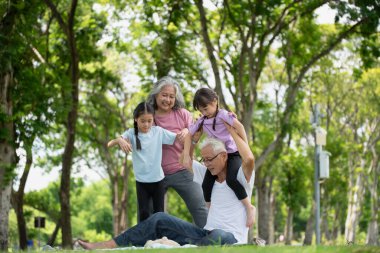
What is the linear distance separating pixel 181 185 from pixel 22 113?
11.6m

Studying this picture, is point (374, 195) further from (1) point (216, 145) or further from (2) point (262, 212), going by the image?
(1) point (216, 145)

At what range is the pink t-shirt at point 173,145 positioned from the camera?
958cm

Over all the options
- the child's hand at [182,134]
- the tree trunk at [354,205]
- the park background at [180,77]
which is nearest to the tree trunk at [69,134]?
the park background at [180,77]

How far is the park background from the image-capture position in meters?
20.6

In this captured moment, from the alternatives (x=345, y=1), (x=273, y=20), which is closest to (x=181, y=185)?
(x=345, y=1)

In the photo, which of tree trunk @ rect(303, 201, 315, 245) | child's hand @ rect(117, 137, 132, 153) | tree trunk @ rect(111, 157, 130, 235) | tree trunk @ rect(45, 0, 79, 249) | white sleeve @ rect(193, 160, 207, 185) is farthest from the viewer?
tree trunk @ rect(111, 157, 130, 235)

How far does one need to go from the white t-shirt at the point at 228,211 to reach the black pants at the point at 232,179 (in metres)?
0.05

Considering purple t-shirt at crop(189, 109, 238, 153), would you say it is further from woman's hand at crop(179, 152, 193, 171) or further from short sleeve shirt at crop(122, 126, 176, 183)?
short sleeve shirt at crop(122, 126, 176, 183)

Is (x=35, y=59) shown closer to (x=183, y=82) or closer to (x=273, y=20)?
(x=183, y=82)

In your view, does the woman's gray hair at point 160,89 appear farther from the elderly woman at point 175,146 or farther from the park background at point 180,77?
the park background at point 180,77

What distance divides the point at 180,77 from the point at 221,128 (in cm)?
1778

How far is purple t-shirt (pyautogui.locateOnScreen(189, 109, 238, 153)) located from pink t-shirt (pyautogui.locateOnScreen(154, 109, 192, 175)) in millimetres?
685

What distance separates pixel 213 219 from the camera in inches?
326

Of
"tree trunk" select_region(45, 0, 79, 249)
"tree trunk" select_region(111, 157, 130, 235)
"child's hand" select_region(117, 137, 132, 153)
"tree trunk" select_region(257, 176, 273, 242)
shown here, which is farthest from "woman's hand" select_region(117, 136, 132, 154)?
"tree trunk" select_region(111, 157, 130, 235)
